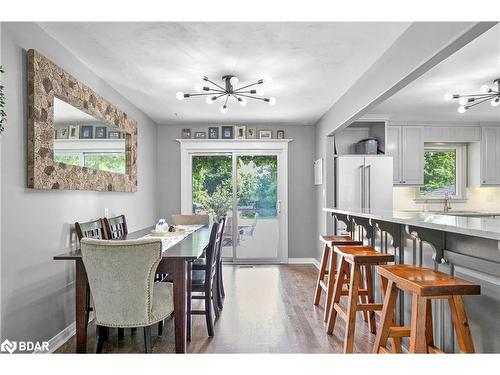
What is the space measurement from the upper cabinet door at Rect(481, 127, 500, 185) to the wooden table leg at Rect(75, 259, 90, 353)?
6079 millimetres

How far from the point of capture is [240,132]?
20.4ft

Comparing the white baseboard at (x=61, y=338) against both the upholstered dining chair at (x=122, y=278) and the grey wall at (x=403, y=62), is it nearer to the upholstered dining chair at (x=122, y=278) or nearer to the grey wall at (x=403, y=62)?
the upholstered dining chair at (x=122, y=278)

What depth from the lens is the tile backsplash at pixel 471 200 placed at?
6293 millimetres

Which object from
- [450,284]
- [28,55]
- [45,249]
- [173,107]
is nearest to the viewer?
[450,284]

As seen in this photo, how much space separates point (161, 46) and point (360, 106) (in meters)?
2.01

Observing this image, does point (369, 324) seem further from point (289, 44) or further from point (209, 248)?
point (289, 44)

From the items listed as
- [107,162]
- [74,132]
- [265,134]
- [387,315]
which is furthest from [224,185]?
[387,315]

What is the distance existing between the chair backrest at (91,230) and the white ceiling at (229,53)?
4.77 ft

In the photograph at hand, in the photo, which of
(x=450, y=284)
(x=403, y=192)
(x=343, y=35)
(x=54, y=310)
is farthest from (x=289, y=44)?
(x=403, y=192)

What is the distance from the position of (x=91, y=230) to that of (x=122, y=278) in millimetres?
1226

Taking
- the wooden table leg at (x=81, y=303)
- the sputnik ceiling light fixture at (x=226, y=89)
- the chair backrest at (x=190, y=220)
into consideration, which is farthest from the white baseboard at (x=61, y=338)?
the sputnik ceiling light fixture at (x=226, y=89)

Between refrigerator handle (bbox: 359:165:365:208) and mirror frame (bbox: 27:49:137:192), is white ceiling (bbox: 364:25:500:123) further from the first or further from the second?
mirror frame (bbox: 27:49:137:192)
